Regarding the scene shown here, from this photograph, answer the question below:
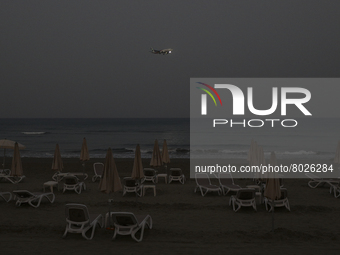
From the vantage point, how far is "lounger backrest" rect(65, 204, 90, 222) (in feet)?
19.9

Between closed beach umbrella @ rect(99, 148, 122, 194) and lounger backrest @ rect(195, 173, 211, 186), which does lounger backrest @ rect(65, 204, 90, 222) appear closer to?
closed beach umbrella @ rect(99, 148, 122, 194)

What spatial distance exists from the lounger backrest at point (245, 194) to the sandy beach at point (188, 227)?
1.25 ft

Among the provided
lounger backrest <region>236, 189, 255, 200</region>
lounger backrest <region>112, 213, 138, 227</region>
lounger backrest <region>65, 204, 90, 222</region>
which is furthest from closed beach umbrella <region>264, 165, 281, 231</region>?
lounger backrest <region>65, 204, 90, 222</region>

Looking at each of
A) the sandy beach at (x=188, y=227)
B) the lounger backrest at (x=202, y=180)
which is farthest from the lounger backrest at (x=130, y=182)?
the lounger backrest at (x=202, y=180)

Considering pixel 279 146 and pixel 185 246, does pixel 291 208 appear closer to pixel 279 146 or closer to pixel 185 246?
pixel 185 246

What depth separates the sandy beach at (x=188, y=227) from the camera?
18.0 feet

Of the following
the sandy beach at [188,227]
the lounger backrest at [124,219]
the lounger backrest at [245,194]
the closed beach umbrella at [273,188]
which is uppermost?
the closed beach umbrella at [273,188]

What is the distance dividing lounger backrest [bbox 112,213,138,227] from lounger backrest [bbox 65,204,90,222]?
0.64 m

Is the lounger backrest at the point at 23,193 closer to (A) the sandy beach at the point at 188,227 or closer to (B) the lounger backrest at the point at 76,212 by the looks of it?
(A) the sandy beach at the point at 188,227

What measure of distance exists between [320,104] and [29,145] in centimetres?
3872

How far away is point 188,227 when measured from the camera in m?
6.75

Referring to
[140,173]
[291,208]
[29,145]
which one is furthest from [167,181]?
[29,145]

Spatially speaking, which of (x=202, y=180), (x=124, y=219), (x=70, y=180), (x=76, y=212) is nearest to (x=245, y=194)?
(x=202, y=180)

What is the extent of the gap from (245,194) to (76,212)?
15.1 ft
